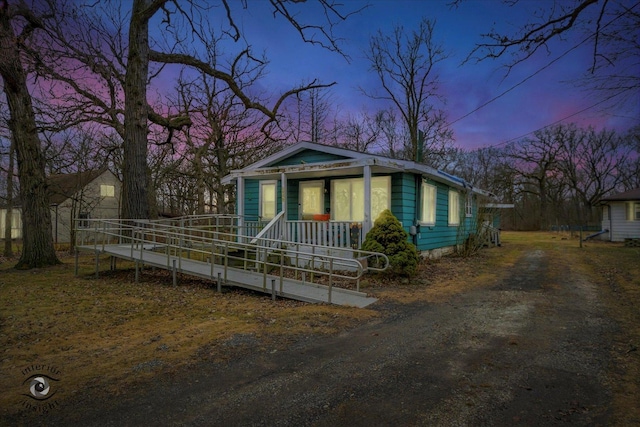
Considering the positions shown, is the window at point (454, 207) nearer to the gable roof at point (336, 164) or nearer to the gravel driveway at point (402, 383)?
the gable roof at point (336, 164)

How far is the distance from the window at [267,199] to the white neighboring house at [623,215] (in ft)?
70.0

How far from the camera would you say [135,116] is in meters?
10.6

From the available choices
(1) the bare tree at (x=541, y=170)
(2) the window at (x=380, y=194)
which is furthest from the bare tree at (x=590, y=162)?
(2) the window at (x=380, y=194)

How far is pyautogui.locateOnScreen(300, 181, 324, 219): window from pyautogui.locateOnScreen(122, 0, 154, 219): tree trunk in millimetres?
5242

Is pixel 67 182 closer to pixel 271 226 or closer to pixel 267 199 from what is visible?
pixel 267 199

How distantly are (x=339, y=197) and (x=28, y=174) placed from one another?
32.4 ft

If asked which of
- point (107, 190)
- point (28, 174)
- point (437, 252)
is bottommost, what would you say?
point (437, 252)

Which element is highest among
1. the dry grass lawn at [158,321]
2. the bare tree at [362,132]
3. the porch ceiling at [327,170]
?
the bare tree at [362,132]

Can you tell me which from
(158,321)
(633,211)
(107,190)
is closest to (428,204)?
(158,321)

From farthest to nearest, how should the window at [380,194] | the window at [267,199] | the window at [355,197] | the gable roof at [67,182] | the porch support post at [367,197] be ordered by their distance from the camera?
the gable roof at [67,182] → the window at [267,199] → the window at [355,197] → the window at [380,194] → the porch support post at [367,197]

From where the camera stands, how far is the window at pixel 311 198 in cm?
1228

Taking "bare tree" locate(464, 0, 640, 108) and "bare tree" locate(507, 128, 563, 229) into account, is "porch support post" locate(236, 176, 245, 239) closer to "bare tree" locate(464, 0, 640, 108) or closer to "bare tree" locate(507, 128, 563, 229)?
"bare tree" locate(464, 0, 640, 108)

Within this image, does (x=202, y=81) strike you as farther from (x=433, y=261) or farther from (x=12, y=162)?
(x=433, y=261)

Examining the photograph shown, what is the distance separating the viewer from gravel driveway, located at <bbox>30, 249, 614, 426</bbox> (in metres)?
2.74
